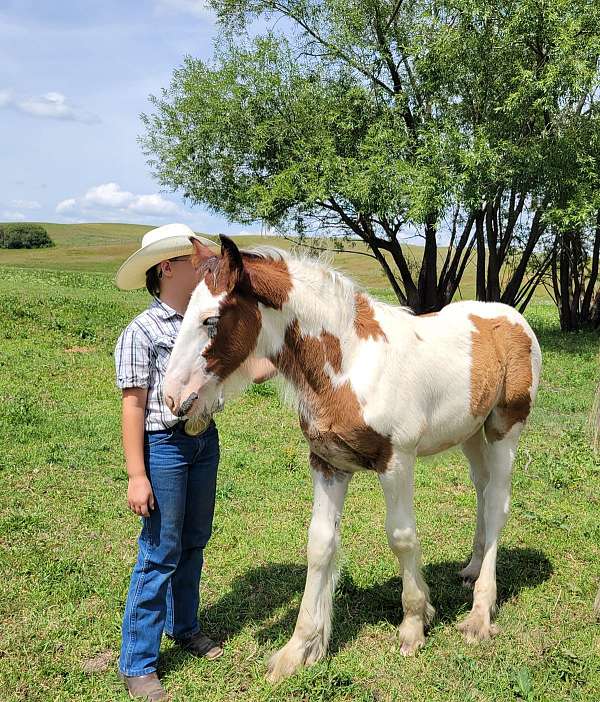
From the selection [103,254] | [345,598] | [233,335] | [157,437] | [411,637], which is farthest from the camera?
[103,254]

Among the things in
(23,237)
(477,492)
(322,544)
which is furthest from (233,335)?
(23,237)

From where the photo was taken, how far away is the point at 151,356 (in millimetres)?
3365

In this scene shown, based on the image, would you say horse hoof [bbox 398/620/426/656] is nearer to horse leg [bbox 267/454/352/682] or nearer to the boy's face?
horse leg [bbox 267/454/352/682]

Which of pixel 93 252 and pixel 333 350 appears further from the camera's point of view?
pixel 93 252

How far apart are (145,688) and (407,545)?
1604 millimetres

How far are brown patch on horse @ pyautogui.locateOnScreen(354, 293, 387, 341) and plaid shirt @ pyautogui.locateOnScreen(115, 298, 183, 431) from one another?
3.16 ft

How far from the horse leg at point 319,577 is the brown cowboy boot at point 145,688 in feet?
2.02

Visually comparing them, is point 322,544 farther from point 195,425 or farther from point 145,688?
point 145,688

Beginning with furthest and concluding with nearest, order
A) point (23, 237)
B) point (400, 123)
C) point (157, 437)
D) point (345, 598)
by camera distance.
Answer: point (23, 237) → point (400, 123) → point (345, 598) → point (157, 437)

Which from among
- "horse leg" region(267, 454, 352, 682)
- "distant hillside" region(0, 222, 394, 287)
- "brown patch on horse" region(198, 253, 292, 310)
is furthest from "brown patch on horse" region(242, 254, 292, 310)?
"distant hillside" region(0, 222, 394, 287)

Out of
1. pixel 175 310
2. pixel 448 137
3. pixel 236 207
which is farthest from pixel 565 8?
pixel 175 310

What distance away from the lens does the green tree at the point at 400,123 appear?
1566 centimetres

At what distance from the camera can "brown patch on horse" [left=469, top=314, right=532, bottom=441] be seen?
4215mm

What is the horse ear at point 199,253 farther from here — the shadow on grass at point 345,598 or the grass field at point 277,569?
the shadow on grass at point 345,598
